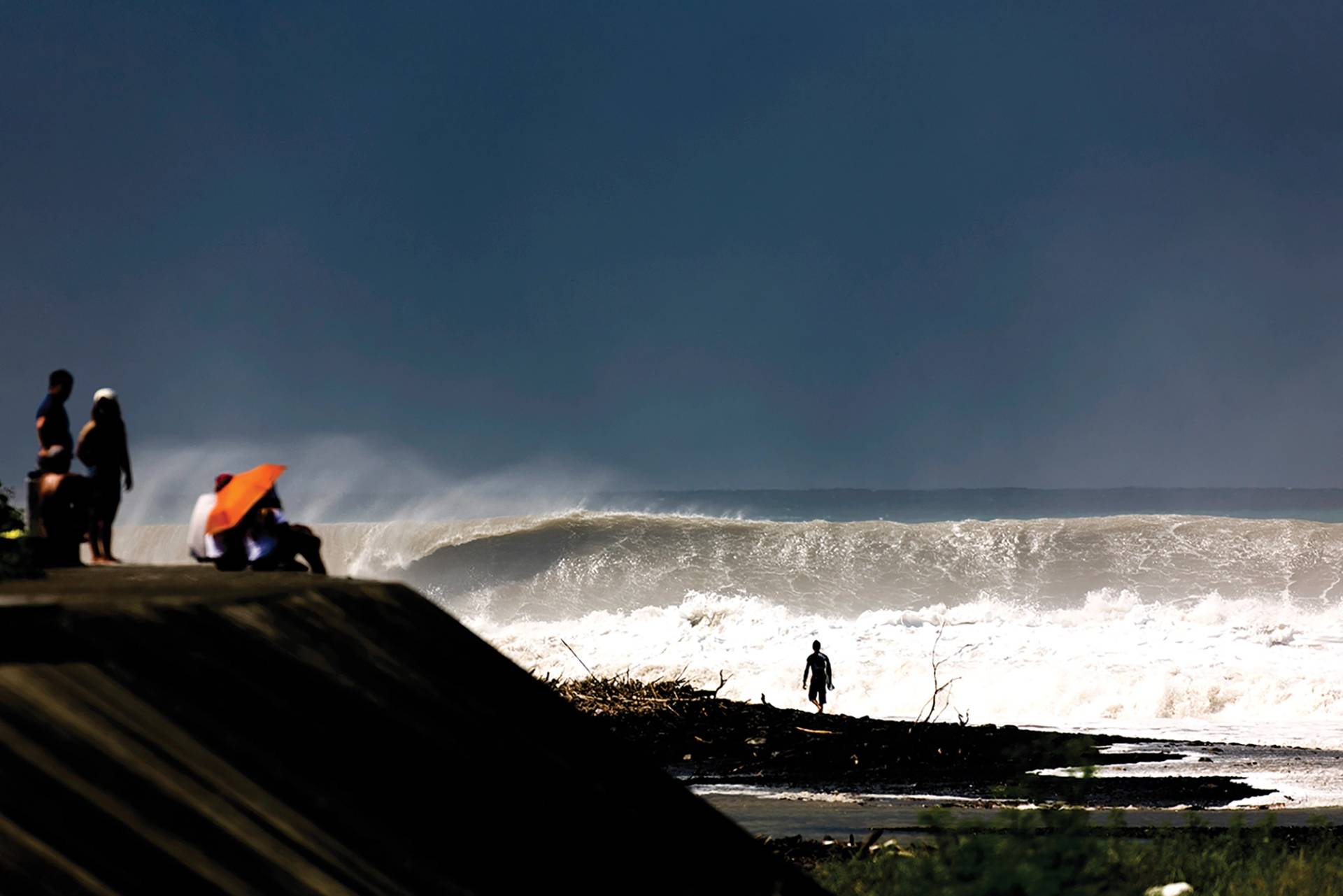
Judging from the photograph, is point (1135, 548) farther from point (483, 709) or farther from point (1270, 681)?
point (483, 709)

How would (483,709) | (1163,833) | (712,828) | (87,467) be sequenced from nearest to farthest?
(483,709), (712,828), (87,467), (1163,833)

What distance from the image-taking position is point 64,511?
7191 millimetres

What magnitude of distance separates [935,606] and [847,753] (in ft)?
67.2

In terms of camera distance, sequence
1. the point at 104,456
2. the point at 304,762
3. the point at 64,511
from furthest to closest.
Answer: the point at 104,456 < the point at 64,511 < the point at 304,762

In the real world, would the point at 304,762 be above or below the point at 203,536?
below

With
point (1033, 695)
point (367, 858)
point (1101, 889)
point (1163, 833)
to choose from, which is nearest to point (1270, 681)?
point (1033, 695)

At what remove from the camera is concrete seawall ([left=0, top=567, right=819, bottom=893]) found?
302 cm

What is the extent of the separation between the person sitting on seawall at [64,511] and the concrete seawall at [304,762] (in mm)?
2181

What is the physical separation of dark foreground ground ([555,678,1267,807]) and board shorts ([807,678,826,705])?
2565mm

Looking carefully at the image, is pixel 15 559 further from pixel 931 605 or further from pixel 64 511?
pixel 931 605

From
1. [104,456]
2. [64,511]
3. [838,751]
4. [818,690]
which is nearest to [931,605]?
[818,690]

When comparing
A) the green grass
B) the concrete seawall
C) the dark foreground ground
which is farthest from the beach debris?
the dark foreground ground

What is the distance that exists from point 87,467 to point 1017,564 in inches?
1604

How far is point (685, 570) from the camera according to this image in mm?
45312
